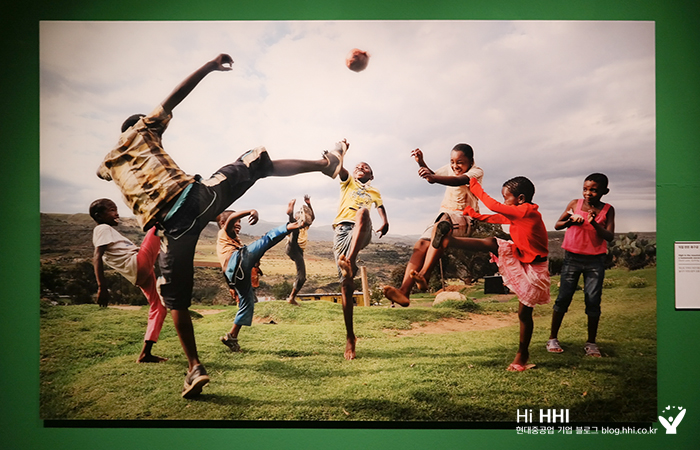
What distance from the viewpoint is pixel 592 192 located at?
282cm

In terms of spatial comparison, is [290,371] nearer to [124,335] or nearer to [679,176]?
[124,335]

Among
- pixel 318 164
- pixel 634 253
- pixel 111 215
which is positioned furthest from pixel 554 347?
pixel 111 215

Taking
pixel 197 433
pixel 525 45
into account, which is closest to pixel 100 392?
pixel 197 433

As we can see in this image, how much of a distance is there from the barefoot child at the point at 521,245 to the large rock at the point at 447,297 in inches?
12.4

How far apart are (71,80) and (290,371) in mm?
2472

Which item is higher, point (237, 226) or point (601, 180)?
point (601, 180)

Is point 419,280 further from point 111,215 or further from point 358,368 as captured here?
point 111,215

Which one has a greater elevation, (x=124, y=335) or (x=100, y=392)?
Answer: (x=124, y=335)

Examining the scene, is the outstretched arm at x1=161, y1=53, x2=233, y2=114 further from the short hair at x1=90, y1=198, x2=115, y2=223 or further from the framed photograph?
the short hair at x1=90, y1=198, x2=115, y2=223

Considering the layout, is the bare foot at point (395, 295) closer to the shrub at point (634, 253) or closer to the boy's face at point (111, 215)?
the shrub at point (634, 253)

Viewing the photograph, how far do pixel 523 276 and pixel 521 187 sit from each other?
1.96 feet

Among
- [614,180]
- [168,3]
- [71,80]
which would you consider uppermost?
[168,3]

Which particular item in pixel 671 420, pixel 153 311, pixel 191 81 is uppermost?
pixel 191 81

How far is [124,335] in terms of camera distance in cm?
283
